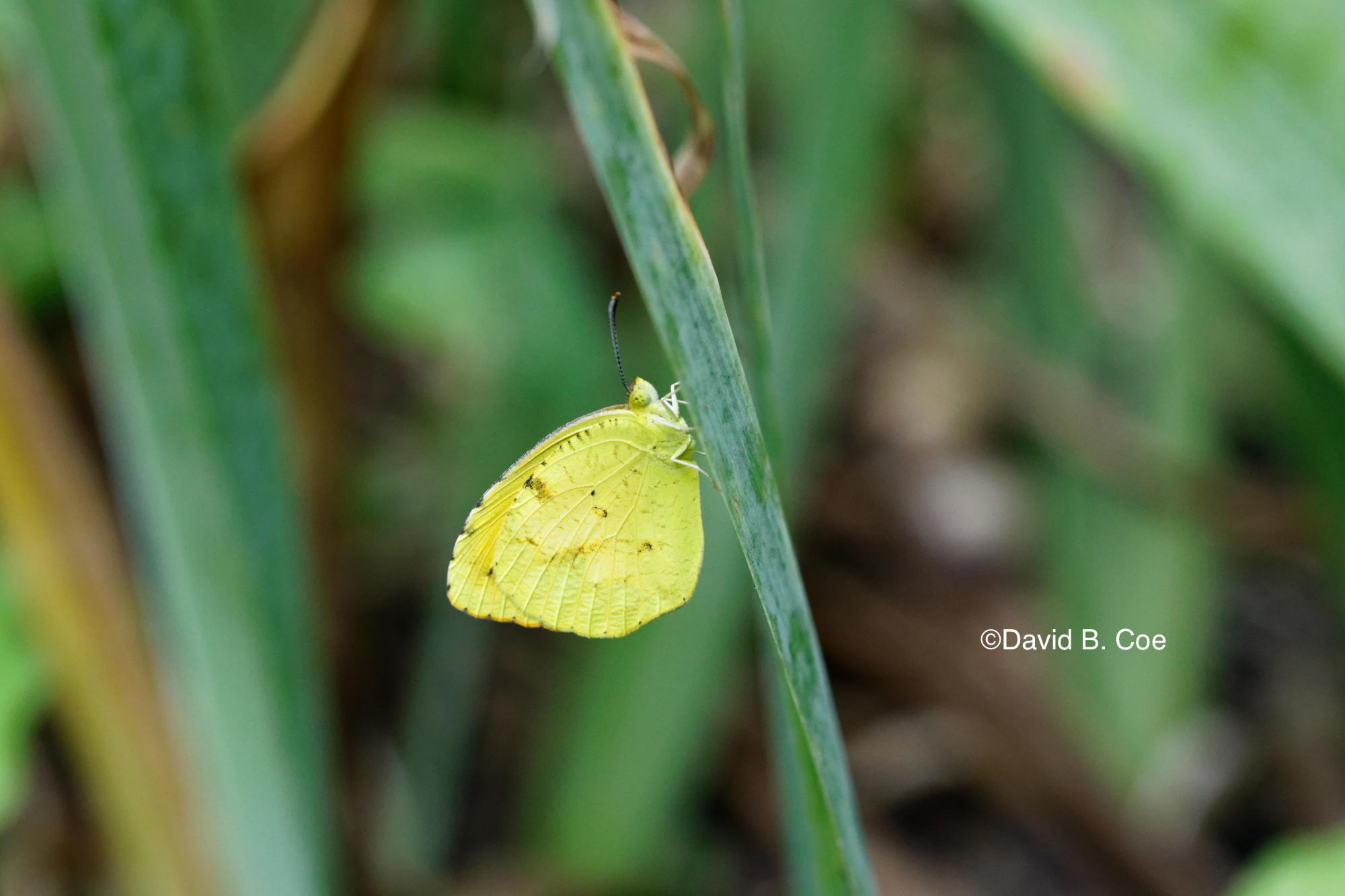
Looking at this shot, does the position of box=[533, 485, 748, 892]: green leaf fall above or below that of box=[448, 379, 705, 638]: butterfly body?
below


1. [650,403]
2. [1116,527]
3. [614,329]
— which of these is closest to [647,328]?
[614,329]

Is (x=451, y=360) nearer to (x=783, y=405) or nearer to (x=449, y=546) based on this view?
(x=449, y=546)

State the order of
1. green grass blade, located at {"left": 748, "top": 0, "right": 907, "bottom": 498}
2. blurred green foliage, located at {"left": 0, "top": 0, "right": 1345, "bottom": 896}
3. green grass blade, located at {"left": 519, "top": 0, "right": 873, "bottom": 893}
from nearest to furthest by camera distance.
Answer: green grass blade, located at {"left": 519, "top": 0, "right": 873, "bottom": 893} < blurred green foliage, located at {"left": 0, "top": 0, "right": 1345, "bottom": 896} < green grass blade, located at {"left": 748, "top": 0, "right": 907, "bottom": 498}

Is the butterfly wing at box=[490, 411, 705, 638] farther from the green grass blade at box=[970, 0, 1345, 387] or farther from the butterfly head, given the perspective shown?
the green grass blade at box=[970, 0, 1345, 387]

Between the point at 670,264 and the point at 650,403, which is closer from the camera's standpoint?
the point at 670,264

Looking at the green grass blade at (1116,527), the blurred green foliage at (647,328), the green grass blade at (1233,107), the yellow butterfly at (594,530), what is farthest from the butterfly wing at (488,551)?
the green grass blade at (1116,527)

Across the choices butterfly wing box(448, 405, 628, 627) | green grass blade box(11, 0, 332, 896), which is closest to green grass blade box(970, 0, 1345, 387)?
butterfly wing box(448, 405, 628, 627)

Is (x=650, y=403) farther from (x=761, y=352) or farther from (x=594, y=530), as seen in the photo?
(x=761, y=352)
